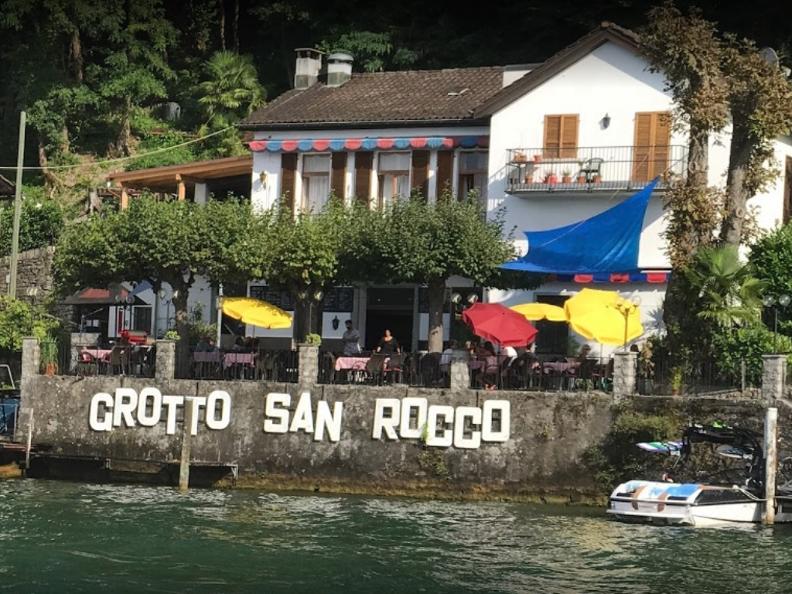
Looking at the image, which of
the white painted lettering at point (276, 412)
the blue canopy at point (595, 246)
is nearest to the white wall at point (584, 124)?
the blue canopy at point (595, 246)

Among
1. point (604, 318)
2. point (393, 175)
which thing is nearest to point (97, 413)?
point (393, 175)

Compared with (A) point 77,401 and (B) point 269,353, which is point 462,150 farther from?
(A) point 77,401

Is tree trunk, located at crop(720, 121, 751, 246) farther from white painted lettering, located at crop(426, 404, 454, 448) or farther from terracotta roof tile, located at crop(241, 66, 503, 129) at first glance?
terracotta roof tile, located at crop(241, 66, 503, 129)

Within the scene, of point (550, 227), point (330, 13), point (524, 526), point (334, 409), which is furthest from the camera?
point (330, 13)

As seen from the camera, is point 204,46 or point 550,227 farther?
point 204,46

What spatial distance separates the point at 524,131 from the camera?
155ft

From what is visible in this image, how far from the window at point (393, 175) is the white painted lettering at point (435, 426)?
11.1m

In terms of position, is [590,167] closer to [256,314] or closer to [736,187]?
[736,187]

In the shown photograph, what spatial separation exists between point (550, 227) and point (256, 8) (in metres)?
33.1

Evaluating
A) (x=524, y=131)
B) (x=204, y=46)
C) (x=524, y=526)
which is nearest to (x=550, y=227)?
(x=524, y=131)

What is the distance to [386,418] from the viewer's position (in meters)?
40.6

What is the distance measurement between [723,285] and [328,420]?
393 inches

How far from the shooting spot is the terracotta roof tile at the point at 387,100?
49906 mm

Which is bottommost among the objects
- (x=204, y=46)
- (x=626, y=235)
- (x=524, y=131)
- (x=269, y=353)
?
(x=269, y=353)
